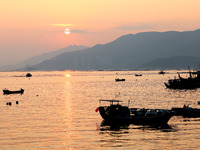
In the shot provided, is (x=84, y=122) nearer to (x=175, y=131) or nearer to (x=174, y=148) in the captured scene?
(x=175, y=131)

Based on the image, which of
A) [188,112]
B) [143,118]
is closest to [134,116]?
[143,118]

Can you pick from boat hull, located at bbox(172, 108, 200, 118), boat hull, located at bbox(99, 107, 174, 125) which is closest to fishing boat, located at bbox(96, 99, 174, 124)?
boat hull, located at bbox(99, 107, 174, 125)

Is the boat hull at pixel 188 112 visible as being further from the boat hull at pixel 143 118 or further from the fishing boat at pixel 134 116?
the boat hull at pixel 143 118

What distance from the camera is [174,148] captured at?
45.8 metres

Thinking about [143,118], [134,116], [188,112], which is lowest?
[143,118]

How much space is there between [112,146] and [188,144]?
960cm

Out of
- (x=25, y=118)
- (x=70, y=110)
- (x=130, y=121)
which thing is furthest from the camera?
(x=70, y=110)

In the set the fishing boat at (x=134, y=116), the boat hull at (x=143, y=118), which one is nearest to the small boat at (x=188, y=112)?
the fishing boat at (x=134, y=116)

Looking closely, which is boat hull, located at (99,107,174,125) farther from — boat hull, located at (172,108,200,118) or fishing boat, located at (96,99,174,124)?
boat hull, located at (172,108,200,118)

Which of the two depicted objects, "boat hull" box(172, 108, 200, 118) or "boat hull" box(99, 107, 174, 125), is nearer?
"boat hull" box(99, 107, 174, 125)

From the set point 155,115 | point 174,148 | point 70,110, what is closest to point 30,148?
point 174,148

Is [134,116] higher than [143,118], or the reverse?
[134,116]

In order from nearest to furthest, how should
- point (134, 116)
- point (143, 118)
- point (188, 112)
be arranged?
point (143, 118), point (134, 116), point (188, 112)

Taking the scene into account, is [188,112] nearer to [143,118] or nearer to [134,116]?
[143,118]
